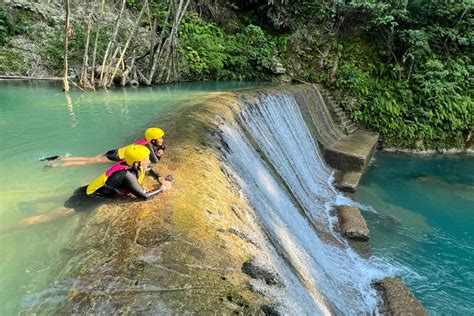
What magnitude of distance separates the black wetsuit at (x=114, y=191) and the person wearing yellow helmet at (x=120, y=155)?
0.86 metres

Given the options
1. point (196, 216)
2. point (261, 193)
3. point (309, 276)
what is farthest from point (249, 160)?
point (196, 216)

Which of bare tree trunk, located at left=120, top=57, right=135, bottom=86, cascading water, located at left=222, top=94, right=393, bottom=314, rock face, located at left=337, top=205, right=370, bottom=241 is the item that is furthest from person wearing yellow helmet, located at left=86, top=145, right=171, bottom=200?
bare tree trunk, located at left=120, top=57, right=135, bottom=86

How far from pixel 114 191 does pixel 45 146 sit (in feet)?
10.00

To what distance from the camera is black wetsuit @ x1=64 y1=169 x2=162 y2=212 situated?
3.90 m

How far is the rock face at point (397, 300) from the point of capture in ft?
18.3

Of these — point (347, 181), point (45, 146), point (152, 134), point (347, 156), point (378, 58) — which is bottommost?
point (347, 181)

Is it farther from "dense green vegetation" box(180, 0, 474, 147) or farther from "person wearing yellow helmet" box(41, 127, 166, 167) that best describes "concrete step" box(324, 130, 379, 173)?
"person wearing yellow helmet" box(41, 127, 166, 167)

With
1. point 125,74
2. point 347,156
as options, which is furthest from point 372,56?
point 125,74

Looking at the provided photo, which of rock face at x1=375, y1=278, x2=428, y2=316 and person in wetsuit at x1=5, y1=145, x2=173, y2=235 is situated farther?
rock face at x1=375, y1=278, x2=428, y2=316

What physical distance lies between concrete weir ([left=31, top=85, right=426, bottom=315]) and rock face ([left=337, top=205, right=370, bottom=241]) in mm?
1278

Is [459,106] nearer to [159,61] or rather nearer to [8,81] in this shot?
[159,61]

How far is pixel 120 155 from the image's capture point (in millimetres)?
5145

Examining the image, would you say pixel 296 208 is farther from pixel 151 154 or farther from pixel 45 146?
pixel 45 146

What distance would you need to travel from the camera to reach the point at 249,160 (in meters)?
6.45
